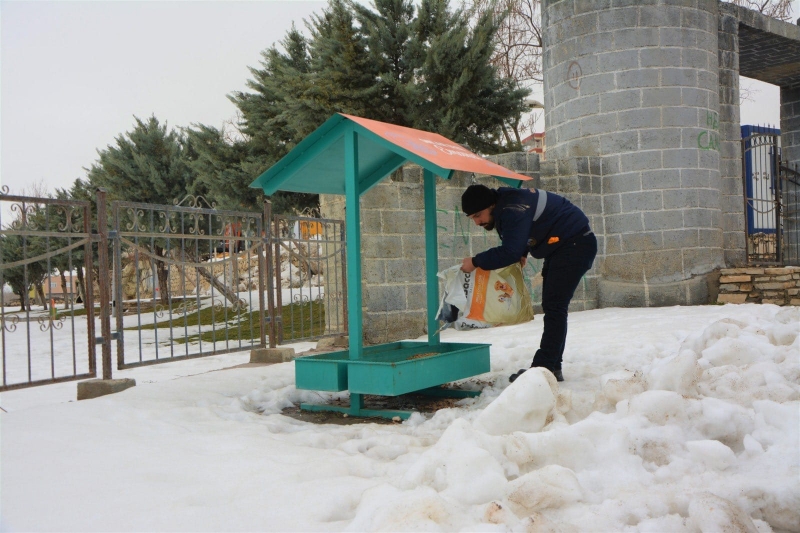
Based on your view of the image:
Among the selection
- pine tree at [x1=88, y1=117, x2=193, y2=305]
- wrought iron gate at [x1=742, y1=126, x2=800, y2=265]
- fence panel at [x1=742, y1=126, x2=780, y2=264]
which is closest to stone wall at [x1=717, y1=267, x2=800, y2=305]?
wrought iron gate at [x1=742, y1=126, x2=800, y2=265]

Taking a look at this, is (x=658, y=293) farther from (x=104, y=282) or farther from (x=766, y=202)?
(x=104, y=282)

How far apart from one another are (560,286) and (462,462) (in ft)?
7.77

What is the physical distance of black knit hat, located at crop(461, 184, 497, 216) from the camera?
435cm

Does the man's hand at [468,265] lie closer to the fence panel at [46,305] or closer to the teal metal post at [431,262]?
the teal metal post at [431,262]

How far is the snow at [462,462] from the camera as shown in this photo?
225cm

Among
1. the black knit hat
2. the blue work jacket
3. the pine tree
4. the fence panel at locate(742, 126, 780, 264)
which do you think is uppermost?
the pine tree

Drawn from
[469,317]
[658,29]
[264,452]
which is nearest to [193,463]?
[264,452]

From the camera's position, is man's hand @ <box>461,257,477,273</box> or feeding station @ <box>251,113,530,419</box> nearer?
feeding station @ <box>251,113,530,419</box>

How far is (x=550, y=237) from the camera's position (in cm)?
459

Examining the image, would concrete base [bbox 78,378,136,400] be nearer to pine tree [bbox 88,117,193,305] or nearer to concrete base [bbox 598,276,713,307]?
concrete base [bbox 598,276,713,307]

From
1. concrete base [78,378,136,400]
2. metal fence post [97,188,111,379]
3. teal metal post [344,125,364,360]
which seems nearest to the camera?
teal metal post [344,125,364,360]

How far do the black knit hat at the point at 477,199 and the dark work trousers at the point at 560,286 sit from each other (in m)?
0.66

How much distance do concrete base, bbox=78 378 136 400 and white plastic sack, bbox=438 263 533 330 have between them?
243 cm

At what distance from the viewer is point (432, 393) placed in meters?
4.79
